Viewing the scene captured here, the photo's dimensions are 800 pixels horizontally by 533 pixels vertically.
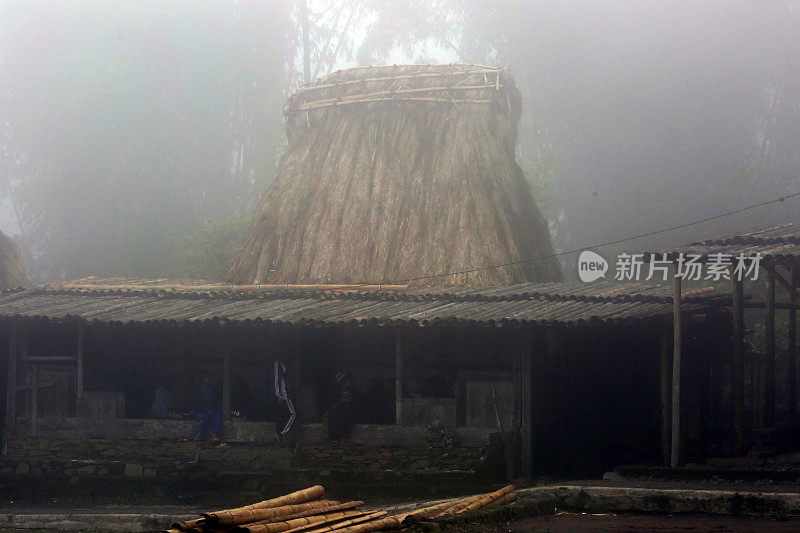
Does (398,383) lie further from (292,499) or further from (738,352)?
(292,499)

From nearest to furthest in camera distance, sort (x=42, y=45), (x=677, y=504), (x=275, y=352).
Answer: (x=677, y=504)
(x=275, y=352)
(x=42, y=45)

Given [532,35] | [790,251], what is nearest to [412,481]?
[790,251]

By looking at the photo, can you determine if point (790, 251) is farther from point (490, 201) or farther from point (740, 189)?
point (740, 189)

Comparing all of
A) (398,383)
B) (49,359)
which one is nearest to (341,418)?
(398,383)

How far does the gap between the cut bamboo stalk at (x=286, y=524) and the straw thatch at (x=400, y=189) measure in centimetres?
959

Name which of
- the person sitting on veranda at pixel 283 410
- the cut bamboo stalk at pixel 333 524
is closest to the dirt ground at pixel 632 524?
the cut bamboo stalk at pixel 333 524

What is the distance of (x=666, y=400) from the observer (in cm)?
1281

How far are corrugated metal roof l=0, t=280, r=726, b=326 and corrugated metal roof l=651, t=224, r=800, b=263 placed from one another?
0.93 metres

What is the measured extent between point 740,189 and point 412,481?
19.6 meters

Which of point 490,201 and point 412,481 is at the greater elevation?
point 490,201

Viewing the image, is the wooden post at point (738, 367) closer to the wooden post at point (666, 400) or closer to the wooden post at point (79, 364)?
the wooden post at point (666, 400)

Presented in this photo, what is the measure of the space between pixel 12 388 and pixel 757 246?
10471mm

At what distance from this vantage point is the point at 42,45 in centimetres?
3516

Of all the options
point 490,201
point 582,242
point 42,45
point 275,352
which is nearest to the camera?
point 275,352
